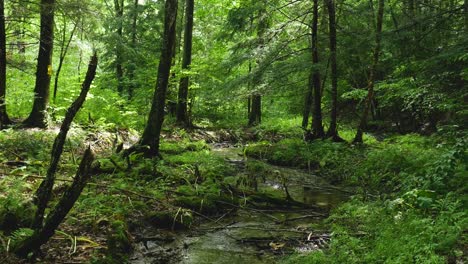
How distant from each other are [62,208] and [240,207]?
3.95 meters

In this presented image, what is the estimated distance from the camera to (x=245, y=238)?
6.11 m

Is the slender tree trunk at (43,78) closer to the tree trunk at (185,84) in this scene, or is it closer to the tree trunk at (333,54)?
the tree trunk at (185,84)

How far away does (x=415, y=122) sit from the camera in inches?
664

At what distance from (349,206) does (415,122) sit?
11.8m

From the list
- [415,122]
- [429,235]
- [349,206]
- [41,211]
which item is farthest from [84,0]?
[415,122]

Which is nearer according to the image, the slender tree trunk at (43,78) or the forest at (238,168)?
the forest at (238,168)

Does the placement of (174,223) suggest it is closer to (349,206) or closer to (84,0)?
(349,206)

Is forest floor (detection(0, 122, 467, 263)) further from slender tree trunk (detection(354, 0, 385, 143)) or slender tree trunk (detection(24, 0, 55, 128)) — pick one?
slender tree trunk (detection(354, 0, 385, 143))

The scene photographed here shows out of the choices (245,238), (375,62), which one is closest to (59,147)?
(245,238)

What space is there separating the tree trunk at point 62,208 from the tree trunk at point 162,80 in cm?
559

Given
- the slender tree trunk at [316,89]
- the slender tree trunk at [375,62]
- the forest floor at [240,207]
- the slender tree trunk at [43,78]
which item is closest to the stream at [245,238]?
the forest floor at [240,207]

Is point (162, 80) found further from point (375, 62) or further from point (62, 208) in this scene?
point (375, 62)

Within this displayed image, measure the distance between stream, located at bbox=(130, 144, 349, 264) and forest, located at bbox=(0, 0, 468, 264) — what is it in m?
0.03

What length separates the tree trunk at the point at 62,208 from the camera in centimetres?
417
